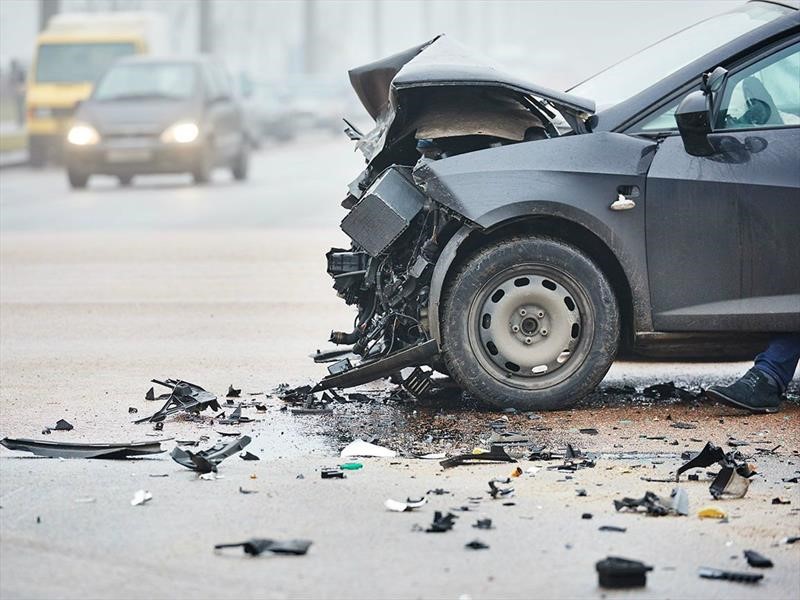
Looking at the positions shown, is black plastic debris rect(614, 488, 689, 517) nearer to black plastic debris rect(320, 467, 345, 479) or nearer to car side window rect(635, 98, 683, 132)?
black plastic debris rect(320, 467, 345, 479)

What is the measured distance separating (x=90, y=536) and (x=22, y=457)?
1354 mm

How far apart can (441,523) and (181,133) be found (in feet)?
67.4

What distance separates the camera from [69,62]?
32.9 meters

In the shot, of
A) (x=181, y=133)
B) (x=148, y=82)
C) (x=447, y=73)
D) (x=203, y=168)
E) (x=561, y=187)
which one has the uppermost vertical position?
(x=447, y=73)

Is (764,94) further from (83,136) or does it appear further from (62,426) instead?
(83,136)

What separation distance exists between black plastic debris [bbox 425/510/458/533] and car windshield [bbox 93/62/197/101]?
831 inches

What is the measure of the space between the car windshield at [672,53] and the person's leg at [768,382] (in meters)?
1.37

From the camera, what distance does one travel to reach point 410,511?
5613mm

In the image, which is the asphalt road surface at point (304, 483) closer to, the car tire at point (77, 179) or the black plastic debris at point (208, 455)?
the black plastic debris at point (208, 455)

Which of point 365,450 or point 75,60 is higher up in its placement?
point 75,60

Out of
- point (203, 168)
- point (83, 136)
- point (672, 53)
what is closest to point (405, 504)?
point (672, 53)

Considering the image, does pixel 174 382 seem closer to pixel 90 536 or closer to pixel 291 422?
pixel 291 422

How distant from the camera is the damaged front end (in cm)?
739

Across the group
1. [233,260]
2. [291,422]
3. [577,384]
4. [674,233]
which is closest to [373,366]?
[291,422]
